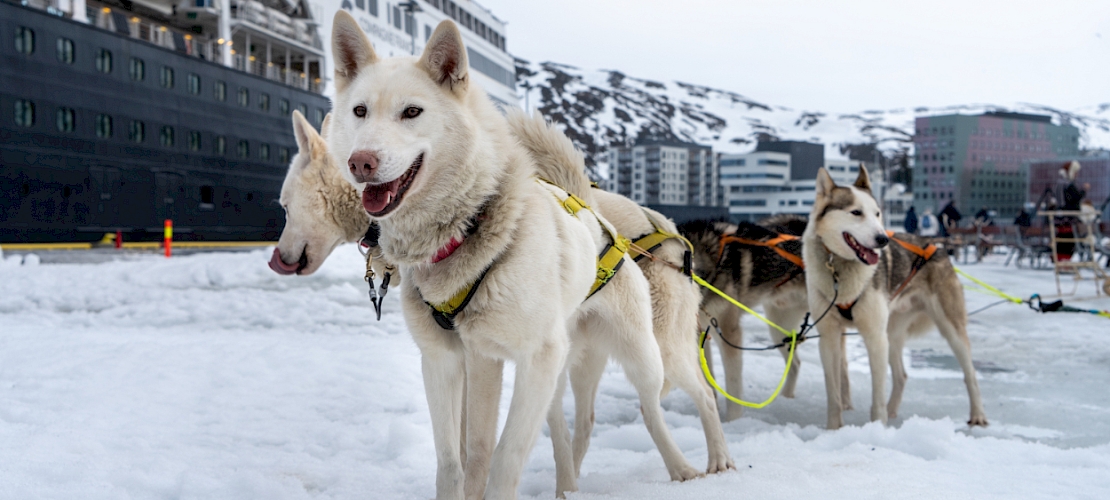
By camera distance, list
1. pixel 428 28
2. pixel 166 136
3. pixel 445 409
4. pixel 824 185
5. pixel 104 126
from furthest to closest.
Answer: pixel 428 28
pixel 166 136
pixel 104 126
pixel 824 185
pixel 445 409

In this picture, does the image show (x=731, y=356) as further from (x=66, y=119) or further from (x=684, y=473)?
(x=66, y=119)

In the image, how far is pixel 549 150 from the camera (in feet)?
10.4

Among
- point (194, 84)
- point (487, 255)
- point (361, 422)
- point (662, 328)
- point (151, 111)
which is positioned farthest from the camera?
point (194, 84)

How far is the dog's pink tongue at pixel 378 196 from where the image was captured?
2004 mm

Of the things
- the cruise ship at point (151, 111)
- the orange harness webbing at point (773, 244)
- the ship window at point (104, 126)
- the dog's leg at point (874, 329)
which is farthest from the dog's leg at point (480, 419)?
the ship window at point (104, 126)

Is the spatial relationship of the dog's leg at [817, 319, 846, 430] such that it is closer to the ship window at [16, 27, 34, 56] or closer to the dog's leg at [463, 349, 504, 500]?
the dog's leg at [463, 349, 504, 500]

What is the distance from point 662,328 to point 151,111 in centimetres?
1947

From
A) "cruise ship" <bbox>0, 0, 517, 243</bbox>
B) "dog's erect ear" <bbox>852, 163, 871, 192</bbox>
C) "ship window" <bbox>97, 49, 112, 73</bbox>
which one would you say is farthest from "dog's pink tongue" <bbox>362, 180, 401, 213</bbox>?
"ship window" <bbox>97, 49, 112, 73</bbox>

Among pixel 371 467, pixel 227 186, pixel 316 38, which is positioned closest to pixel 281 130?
pixel 227 186

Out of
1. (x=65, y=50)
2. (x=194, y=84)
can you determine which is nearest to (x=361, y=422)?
(x=65, y=50)

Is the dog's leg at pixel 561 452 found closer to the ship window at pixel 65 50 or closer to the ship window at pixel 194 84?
the ship window at pixel 65 50

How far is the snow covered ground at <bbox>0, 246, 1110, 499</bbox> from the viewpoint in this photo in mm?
2793

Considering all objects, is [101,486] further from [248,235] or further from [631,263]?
[248,235]

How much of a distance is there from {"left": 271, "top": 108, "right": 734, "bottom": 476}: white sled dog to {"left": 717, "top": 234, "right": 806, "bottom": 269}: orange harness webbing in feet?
5.39
